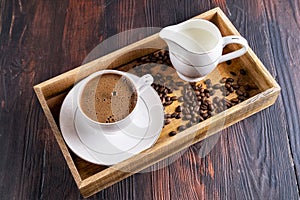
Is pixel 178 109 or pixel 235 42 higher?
pixel 235 42

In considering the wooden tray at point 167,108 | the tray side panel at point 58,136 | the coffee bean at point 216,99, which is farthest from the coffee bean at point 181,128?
the tray side panel at point 58,136

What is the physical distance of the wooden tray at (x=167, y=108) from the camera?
3.80 feet

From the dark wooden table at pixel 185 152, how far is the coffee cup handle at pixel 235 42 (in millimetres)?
135

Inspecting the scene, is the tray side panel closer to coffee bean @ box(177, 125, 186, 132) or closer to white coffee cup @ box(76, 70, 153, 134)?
white coffee cup @ box(76, 70, 153, 134)

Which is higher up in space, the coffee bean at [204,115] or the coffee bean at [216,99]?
the coffee bean at [216,99]

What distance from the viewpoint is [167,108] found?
1290mm

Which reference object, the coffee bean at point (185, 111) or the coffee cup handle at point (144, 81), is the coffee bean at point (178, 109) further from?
the coffee cup handle at point (144, 81)

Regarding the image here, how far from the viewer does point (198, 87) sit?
1.32 metres

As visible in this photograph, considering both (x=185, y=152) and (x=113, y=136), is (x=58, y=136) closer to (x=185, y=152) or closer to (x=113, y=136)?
(x=113, y=136)

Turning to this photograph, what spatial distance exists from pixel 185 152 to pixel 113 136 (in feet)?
0.62

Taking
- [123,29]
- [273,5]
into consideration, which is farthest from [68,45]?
[273,5]

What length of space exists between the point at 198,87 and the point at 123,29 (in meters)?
0.31

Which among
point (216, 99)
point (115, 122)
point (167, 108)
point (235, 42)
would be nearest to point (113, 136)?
point (115, 122)

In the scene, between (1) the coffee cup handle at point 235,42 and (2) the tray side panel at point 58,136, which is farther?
(1) the coffee cup handle at point 235,42
